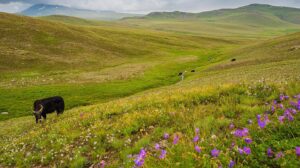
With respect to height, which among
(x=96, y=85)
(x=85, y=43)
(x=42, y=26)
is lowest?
(x=96, y=85)

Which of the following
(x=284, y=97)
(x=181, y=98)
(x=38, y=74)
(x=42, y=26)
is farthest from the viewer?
(x=42, y=26)

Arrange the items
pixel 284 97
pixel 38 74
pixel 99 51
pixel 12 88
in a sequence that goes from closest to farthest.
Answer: pixel 284 97, pixel 12 88, pixel 38 74, pixel 99 51

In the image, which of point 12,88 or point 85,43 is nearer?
point 12,88

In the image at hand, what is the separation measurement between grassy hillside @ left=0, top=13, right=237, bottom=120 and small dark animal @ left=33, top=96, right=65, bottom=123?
15.2m

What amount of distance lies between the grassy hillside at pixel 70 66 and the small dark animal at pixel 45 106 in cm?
1515

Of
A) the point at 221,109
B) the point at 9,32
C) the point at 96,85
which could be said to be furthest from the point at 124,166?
the point at 9,32

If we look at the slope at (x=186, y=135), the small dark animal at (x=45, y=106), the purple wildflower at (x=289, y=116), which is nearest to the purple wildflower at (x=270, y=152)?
the slope at (x=186, y=135)

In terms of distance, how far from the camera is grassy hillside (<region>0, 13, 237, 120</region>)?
4537 centimetres

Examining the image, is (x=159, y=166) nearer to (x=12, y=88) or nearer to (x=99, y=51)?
(x=12, y=88)

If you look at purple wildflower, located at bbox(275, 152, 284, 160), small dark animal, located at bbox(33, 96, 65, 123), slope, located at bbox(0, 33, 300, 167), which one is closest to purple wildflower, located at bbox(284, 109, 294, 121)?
slope, located at bbox(0, 33, 300, 167)

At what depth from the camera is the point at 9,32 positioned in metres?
86.9

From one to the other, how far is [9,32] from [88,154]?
312ft

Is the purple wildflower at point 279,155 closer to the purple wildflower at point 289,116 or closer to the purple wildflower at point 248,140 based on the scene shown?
A: the purple wildflower at point 248,140

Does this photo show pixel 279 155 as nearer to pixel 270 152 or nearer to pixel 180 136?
pixel 270 152
